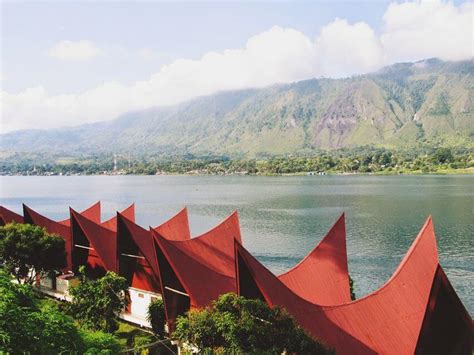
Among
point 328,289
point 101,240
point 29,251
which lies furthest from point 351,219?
point 29,251

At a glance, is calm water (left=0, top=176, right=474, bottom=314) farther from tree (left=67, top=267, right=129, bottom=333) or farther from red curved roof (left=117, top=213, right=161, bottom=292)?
tree (left=67, top=267, right=129, bottom=333)

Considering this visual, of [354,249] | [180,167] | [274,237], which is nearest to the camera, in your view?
[354,249]

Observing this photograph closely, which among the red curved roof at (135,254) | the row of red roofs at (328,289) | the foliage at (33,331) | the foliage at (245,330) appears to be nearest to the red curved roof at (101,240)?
the row of red roofs at (328,289)

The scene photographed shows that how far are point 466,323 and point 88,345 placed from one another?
8.92 metres

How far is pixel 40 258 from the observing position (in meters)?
20.7

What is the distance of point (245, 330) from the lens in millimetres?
10367

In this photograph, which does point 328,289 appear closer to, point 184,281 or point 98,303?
point 184,281

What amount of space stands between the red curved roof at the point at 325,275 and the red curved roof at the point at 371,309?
335 cm

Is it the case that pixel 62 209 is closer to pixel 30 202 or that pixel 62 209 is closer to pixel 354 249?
pixel 30 202

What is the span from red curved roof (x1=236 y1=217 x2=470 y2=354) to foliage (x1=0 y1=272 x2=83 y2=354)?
4720 mm

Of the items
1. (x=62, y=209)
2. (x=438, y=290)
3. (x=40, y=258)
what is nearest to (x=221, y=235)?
(x=40, y=258)

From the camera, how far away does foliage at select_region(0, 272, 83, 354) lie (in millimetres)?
7516

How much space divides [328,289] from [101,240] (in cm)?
1034

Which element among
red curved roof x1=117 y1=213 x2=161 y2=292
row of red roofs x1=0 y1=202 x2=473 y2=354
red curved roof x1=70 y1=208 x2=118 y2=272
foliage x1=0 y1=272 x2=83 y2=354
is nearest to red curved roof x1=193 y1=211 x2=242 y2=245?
row of red roofs x1=0 y1=202 x2=473 y2=354
